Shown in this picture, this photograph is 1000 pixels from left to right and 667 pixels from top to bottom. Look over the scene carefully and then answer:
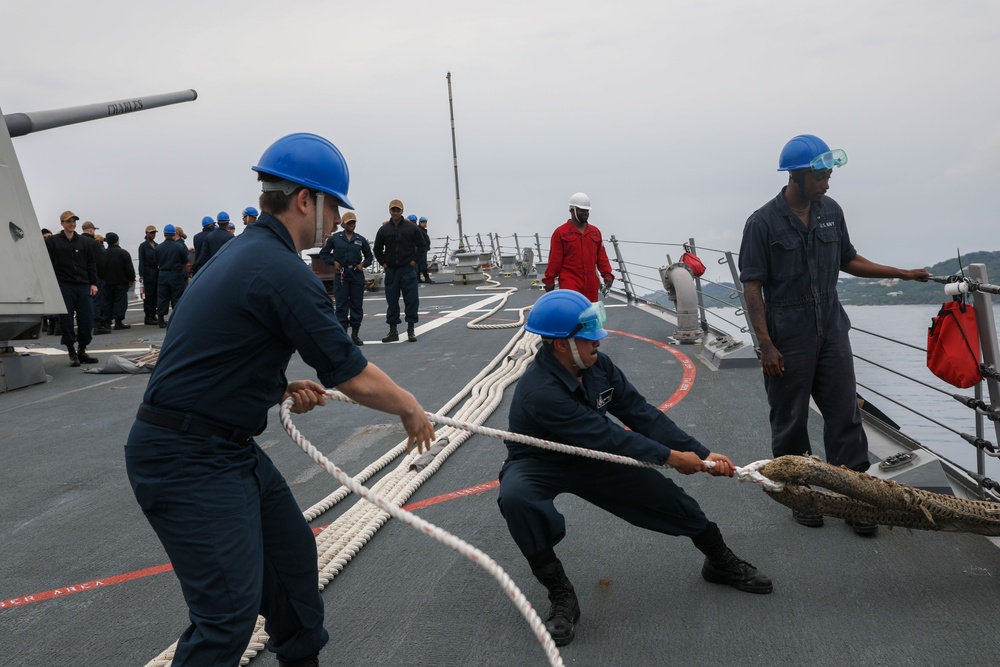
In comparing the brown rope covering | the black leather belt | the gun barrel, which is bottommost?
the brown rope covering

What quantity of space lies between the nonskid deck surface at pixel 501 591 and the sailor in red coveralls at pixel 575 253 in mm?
3160

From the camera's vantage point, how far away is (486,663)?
9.59ft

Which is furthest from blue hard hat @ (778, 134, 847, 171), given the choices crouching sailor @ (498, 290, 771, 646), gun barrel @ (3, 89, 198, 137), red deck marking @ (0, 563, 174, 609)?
gun barrel @ (3, 89, 198, 137)

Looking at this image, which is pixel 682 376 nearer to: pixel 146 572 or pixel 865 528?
pixel 865 528

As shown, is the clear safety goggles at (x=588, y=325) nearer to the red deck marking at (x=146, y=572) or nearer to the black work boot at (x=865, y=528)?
the black work boot at (x=865, y=528)

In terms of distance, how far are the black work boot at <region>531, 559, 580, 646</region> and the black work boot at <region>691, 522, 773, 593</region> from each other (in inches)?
24.2

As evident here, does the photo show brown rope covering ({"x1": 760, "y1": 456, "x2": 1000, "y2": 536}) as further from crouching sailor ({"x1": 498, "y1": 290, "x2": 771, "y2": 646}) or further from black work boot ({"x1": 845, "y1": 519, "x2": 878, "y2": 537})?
black work boot ({"x1": 845, "y1": 519, "x2": 878, "y2": 537})

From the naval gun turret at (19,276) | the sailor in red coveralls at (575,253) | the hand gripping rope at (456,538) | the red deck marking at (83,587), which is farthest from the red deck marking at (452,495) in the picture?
the naval gun turret at (19,276)

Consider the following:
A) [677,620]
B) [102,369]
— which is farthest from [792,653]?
[102,369]

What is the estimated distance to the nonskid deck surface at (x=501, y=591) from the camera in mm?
2994

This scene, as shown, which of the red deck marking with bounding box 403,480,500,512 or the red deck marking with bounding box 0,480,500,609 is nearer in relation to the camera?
the red deck marking with bounding box 0,480,500,609

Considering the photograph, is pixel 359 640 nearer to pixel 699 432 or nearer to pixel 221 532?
pixel 221 532

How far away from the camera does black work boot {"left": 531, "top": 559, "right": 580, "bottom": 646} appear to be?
3.07 meters

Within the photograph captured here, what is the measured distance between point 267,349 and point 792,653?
2.11 metres
